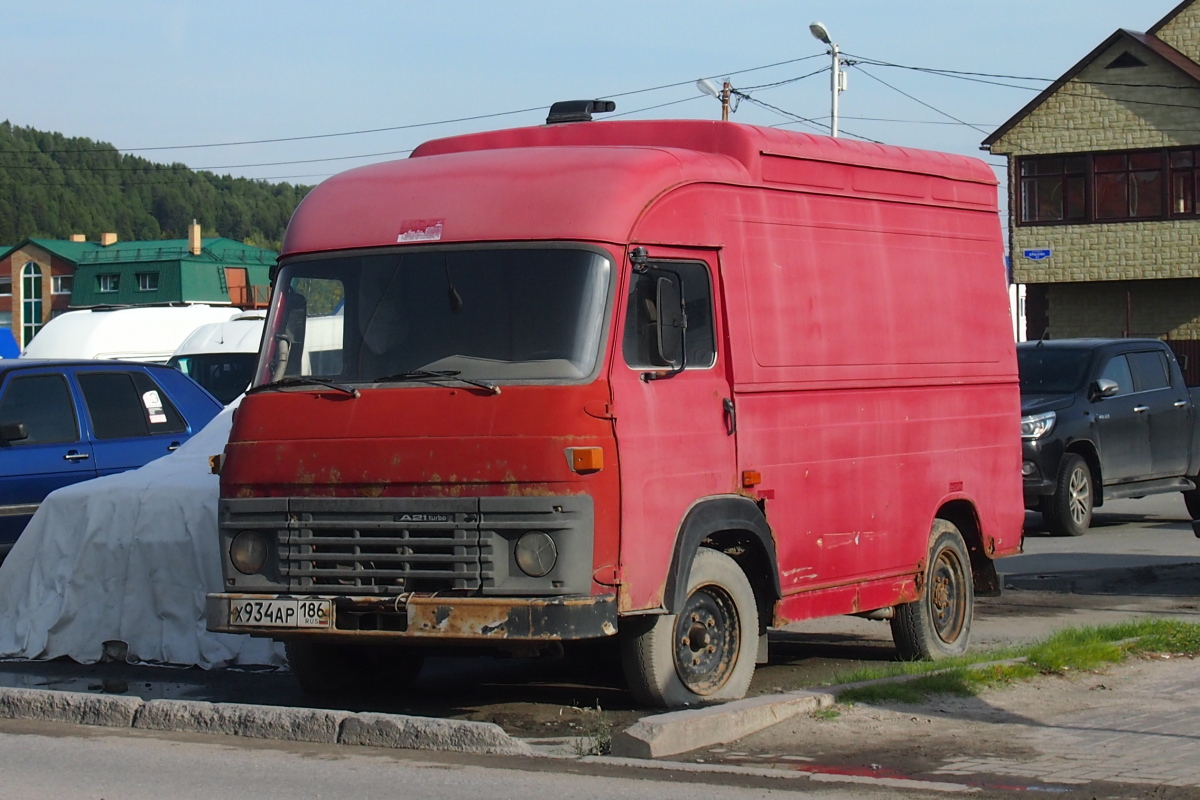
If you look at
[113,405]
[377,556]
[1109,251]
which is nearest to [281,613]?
[377,556]

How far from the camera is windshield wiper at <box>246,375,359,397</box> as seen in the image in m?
7.93

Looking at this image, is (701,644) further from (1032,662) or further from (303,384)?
(303,384)

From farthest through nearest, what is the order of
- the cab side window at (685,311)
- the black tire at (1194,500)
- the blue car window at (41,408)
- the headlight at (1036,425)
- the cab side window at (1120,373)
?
the black tire at (1194,500)
the cab side window at (1120,373)
the headlight at (1036,425)
the blue car window at (41,408)
the cab side window at (685,311)

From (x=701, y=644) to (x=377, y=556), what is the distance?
1.68 m

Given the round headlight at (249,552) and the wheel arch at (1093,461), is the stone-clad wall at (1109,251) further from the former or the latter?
the round headlight at (249,552)

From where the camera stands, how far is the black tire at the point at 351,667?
881cm

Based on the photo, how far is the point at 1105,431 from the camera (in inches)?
699

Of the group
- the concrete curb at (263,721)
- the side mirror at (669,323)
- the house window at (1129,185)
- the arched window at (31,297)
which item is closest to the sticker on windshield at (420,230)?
the side mirror at (669,323)

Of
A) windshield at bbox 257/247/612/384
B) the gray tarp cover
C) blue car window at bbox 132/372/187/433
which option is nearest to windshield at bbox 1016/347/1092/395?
blue car window at bbox 132/372/187/433

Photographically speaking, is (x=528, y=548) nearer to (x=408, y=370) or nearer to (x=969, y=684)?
(x=408, y=370)

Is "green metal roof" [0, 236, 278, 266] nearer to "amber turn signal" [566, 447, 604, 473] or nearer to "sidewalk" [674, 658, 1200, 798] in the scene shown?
"sidewalk" [674, 658, 1200, 798]

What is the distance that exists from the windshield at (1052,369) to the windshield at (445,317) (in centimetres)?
1113

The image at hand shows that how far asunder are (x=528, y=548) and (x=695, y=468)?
3.43 ft

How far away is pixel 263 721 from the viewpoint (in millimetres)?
7656
